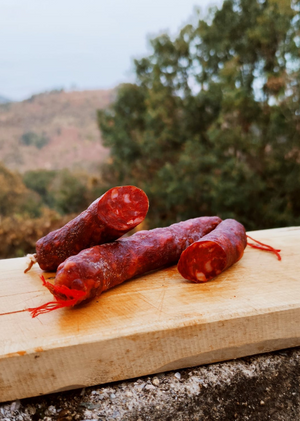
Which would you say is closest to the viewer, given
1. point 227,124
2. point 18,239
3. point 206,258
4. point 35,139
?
point 206,258

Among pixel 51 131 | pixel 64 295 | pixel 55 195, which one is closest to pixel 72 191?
pixel 55 195

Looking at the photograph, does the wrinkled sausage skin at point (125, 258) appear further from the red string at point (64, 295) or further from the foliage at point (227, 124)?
the foliage at point (227, 124)

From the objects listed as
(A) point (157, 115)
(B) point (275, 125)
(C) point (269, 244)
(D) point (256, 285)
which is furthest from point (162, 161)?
(D) point (256, 285)

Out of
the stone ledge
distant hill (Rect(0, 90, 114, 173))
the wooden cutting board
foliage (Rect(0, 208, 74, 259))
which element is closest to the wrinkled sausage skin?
the wooden cutting board

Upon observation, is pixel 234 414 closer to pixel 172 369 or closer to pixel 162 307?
pixel 172 369

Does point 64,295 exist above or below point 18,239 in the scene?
above

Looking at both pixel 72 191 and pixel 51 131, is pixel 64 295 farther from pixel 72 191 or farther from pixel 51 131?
pixel 51 131

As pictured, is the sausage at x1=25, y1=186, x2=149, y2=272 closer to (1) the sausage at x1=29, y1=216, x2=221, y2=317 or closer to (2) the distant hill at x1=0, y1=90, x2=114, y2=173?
(1) the sausage at x1=29, y1=216, x2=221, y2=317
